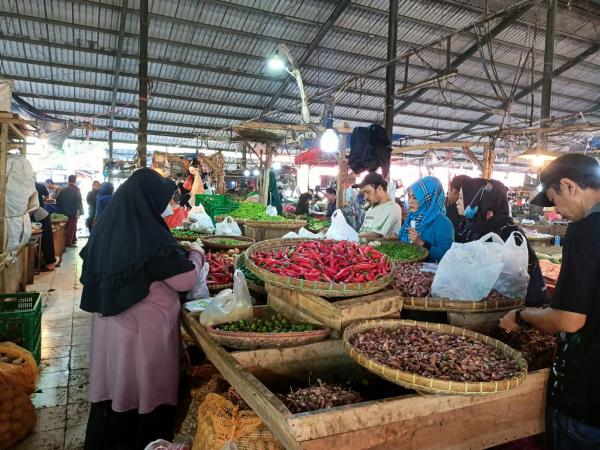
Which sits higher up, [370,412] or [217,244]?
[217,244]

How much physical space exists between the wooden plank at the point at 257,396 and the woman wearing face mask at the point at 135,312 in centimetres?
55

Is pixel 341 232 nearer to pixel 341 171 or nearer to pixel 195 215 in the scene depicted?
pixel 195 215

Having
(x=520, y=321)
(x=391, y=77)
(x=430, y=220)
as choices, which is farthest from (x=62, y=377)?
(x=391, y=77)

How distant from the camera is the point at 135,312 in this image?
102 inches

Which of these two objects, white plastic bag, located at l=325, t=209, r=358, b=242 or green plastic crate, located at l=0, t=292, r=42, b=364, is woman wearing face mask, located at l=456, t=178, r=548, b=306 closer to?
white plastic bag, located at l=325, t=209, r=358, b=242

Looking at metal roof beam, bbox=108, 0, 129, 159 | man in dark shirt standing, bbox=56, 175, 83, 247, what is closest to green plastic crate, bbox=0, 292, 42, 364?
man in dark shirt standing, bbox=56, 175, 83, 247

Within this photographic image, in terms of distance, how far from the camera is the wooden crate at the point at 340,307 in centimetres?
228

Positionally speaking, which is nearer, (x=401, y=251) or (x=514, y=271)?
(x=514, y=271)

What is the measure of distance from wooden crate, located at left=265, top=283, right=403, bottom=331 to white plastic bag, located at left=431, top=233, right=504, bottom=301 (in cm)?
38

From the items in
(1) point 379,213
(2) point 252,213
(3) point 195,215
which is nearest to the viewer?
(1) point 379,213

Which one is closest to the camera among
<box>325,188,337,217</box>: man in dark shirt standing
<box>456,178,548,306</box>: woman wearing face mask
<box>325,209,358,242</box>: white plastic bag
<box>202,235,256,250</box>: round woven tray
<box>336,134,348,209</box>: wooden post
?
<box>456,178,548,306</box>: woman wearing face mask

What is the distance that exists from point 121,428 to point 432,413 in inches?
84.3

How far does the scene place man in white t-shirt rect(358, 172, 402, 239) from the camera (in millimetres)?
4805

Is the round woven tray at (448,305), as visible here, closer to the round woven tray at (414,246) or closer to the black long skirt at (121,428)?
the round woven tray at (414,246)
